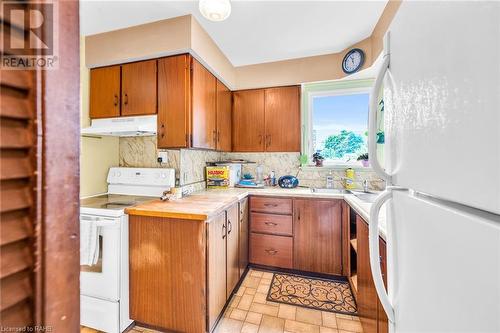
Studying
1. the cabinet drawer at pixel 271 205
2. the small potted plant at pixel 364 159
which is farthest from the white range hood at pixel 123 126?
the small potted plant at pixel 364 159

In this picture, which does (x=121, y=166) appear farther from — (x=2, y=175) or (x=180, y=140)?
(x=2, y=175)

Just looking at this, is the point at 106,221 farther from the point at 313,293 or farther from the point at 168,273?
the point at 313,293

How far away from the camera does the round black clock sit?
2.27 m

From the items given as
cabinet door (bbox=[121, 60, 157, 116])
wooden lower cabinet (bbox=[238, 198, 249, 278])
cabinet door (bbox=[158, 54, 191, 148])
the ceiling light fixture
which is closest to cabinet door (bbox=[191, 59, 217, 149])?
cabinet door (bbox=[158, 54, 191, 148])

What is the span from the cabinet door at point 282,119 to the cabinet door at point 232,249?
1.13 m

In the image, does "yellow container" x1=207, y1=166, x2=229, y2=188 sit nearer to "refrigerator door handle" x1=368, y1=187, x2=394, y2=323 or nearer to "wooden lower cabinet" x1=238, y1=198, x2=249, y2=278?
"wooden lower cabinet" x1=238, y1=198, x2=249, y2=278

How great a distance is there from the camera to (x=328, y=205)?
7.39ft

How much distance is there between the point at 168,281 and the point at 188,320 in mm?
300

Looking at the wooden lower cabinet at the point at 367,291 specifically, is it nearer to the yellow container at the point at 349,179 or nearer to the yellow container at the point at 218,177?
the yellow container at the point at 349,179

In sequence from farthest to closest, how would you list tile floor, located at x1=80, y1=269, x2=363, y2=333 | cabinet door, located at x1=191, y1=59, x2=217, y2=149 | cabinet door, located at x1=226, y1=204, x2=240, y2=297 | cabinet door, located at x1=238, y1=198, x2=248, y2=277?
cabinet door, located at x1=238, y1=198, x2=248, y2=277 → cabinet door, located at x1=191, y1=59, x2=217, y2=149 → cabinet door, located at x1=226, y1=204, x2=240, y2=297 → tile floor, located at x1=80, y1=269, x2=363, y2=333


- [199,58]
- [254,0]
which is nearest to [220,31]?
[199,58]

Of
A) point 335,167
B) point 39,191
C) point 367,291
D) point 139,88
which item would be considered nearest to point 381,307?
point 367,291

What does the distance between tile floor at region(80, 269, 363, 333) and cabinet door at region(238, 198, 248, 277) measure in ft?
1.05

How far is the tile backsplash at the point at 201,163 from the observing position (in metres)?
2.24
